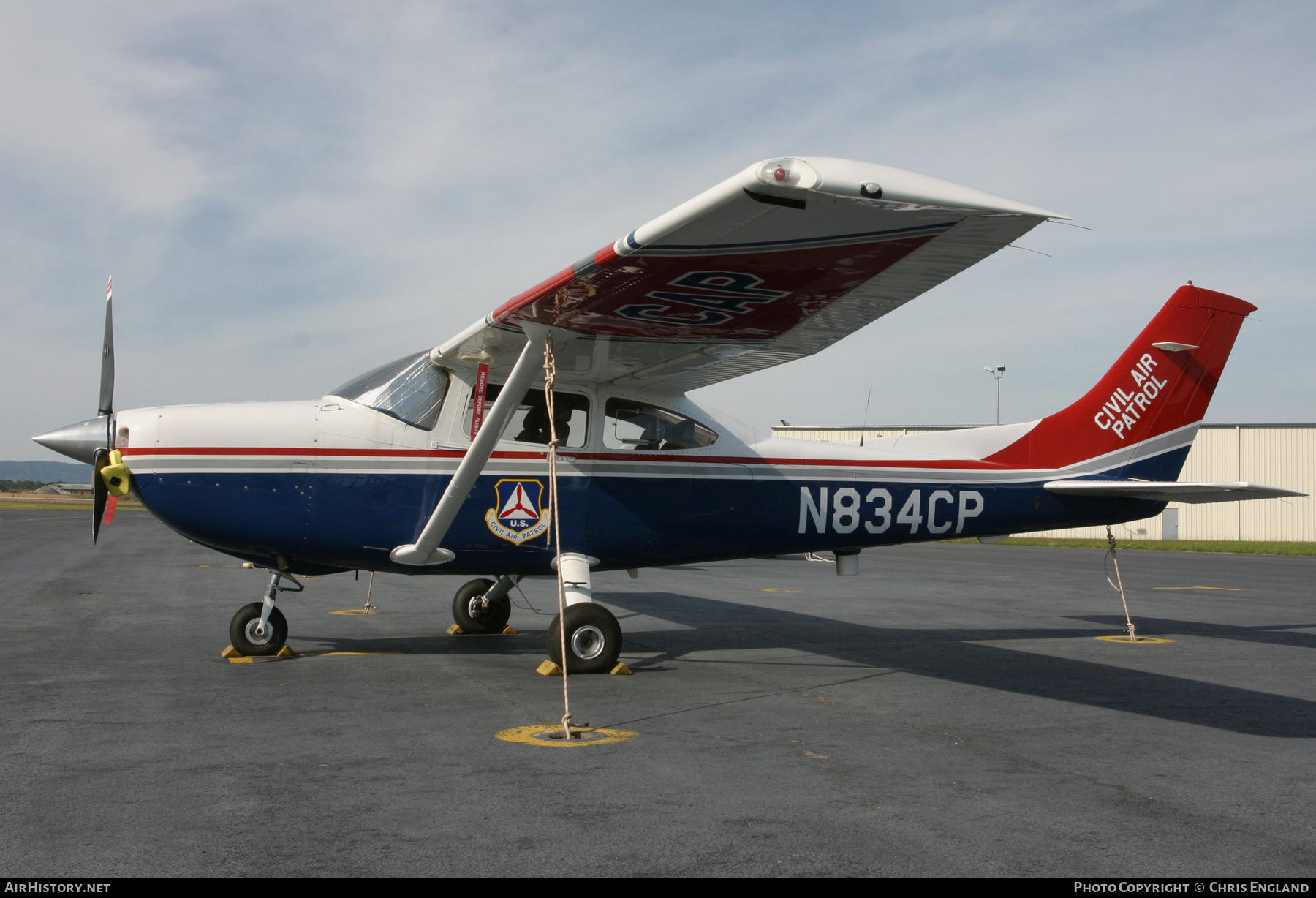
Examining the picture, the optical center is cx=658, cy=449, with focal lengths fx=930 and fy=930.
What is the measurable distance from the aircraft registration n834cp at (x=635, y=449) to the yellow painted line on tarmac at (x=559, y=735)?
1828 millimetres

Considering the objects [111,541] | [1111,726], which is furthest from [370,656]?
[111,541]

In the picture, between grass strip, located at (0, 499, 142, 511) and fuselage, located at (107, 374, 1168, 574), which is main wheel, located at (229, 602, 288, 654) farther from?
grass strip, located at (0, 499, 142, 511)

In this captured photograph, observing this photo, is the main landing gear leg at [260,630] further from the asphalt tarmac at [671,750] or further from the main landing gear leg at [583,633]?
the main landing gear leg at [583,633]

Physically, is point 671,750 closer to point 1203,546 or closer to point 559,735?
point 559,735

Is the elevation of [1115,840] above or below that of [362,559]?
below

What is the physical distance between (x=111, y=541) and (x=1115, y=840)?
93.6ft

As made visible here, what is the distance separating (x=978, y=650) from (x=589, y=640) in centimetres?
393

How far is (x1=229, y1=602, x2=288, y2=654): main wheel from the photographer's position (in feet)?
25.0

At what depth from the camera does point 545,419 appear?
796 cm

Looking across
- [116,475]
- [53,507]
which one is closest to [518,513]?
[116,475]

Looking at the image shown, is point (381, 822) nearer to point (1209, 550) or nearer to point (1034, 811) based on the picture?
point (1034, 811)

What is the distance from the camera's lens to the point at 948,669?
769 cm

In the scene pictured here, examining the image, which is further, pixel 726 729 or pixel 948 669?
pixel 948 669
